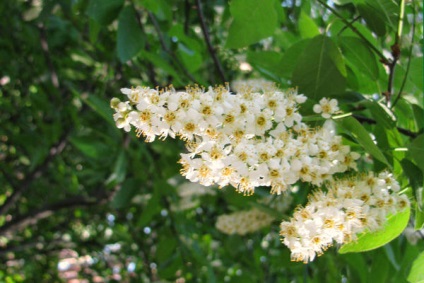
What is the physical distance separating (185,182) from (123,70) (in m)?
0.72

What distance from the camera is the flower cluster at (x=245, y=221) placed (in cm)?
240

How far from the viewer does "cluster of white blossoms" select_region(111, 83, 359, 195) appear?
113cm

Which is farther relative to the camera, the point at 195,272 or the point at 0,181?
the point at 0,181

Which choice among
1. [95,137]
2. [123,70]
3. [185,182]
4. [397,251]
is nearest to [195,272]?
[185,182]

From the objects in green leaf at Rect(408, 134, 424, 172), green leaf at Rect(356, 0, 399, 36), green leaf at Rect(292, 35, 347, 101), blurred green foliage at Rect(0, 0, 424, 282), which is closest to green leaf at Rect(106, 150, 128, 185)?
blurred green foliage at Rect(0, 0, 424, 282)

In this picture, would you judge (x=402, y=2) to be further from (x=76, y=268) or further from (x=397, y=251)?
(x=76, y=268)

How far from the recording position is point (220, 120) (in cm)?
113

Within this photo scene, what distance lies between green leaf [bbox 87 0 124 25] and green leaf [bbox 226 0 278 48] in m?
0.51

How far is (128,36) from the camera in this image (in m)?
1.80

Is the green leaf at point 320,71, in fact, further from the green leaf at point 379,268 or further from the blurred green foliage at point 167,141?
the green leaf at point 379,268

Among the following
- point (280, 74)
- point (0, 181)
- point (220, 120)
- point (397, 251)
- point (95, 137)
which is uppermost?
point (220, 120)

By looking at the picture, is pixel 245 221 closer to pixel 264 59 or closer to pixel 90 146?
pixel 90 146

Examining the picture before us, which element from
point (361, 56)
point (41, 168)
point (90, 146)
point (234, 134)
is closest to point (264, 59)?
point (361, 56)

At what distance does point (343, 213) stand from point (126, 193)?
1564 mm
